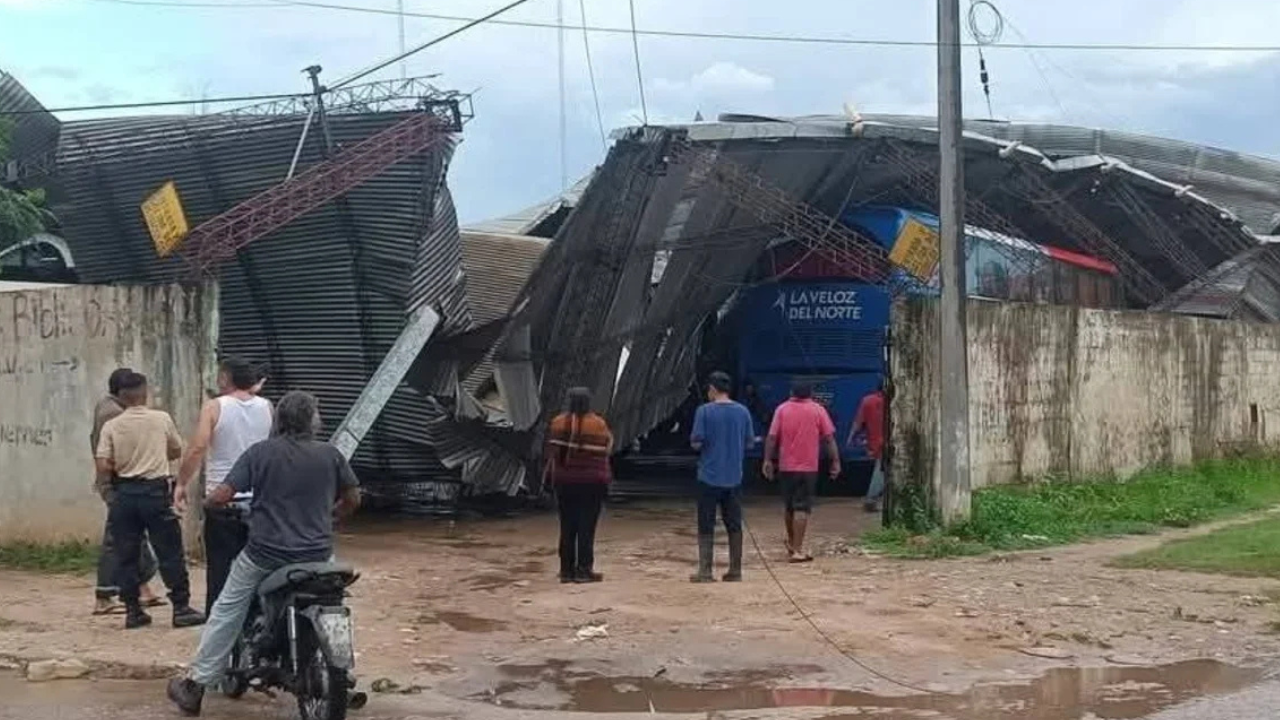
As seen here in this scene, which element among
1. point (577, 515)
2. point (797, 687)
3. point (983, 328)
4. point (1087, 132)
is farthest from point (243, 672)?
point (1087, 132)

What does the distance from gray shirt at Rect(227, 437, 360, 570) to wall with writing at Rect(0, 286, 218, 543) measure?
17.9ft

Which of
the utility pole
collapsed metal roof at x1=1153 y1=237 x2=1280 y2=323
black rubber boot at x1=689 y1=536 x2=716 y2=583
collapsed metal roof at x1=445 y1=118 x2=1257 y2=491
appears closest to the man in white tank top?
black rubber boot at x1=689 y1=536 x2=716 y2=583

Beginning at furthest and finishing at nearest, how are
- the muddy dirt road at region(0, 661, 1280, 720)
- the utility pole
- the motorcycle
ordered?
the utility pole < the muddy dirt road at region(0, 661, 1280, 720) < the motorcycle

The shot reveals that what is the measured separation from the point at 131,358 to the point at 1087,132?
16670 millimetres

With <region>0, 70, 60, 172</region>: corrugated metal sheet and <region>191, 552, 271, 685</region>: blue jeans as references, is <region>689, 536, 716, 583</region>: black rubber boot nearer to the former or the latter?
<region>191, 552, 271, 685</region>: blue jeans

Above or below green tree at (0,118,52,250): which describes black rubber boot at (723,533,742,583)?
below

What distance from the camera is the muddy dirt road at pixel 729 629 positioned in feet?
27.6

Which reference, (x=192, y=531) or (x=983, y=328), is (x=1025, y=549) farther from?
(x=192, y=531)

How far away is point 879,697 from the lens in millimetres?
8219

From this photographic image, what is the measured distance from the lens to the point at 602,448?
12.0 metres

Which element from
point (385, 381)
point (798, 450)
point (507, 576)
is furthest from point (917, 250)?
point (507, 576)

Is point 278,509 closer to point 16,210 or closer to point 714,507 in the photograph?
point 714,507

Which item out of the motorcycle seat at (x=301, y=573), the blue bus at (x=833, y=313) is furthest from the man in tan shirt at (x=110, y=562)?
the blue bus at (x=833, y=313)

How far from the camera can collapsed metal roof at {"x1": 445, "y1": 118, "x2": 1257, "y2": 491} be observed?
16.3m
